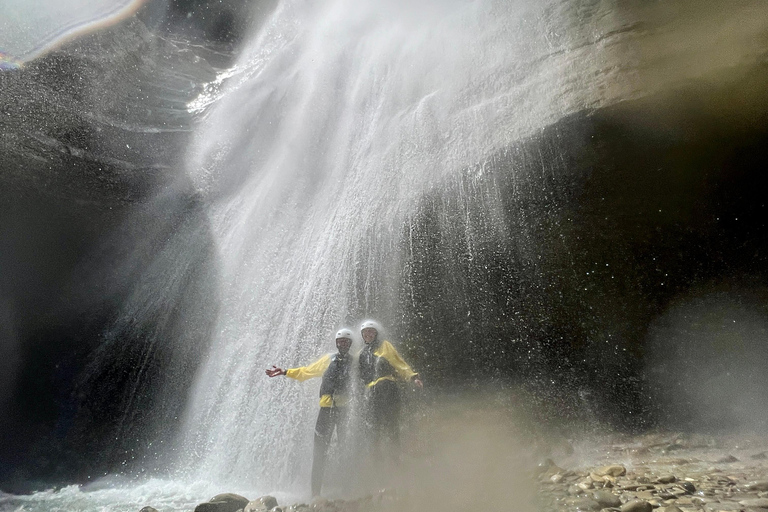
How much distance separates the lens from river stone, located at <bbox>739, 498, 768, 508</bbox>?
11.5 feet

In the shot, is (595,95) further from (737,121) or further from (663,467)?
(663,467)

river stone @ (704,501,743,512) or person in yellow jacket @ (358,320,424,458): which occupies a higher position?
person in yellow jacket @ (358,320,424,458)

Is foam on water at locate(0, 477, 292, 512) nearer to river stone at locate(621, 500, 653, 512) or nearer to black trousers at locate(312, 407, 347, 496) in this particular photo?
black trousers at locate(312, 407, 347, 496)

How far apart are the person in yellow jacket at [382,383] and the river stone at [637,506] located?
2.48 metres

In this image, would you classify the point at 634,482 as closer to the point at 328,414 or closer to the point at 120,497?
the point at 328,414

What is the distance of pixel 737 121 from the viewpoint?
5.91 meters

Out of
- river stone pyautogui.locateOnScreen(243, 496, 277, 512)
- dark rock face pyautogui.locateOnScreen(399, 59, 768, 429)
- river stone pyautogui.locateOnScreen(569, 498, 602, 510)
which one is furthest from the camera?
dark rock face pyautogui.locateOnScreen(399, 59, 768, 429)

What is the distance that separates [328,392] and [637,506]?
3.32 metres

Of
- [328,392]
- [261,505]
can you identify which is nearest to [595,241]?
[328,392]

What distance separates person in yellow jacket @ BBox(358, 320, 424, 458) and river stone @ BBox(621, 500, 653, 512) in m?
2.48

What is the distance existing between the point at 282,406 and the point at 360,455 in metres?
1.79

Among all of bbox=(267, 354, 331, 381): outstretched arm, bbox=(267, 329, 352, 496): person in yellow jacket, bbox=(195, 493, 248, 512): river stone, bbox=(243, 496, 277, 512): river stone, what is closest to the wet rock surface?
bbox=(267, 329, 352, 496): person in yellow jacket

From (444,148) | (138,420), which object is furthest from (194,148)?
(444,148)

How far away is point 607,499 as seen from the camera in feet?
12.2
